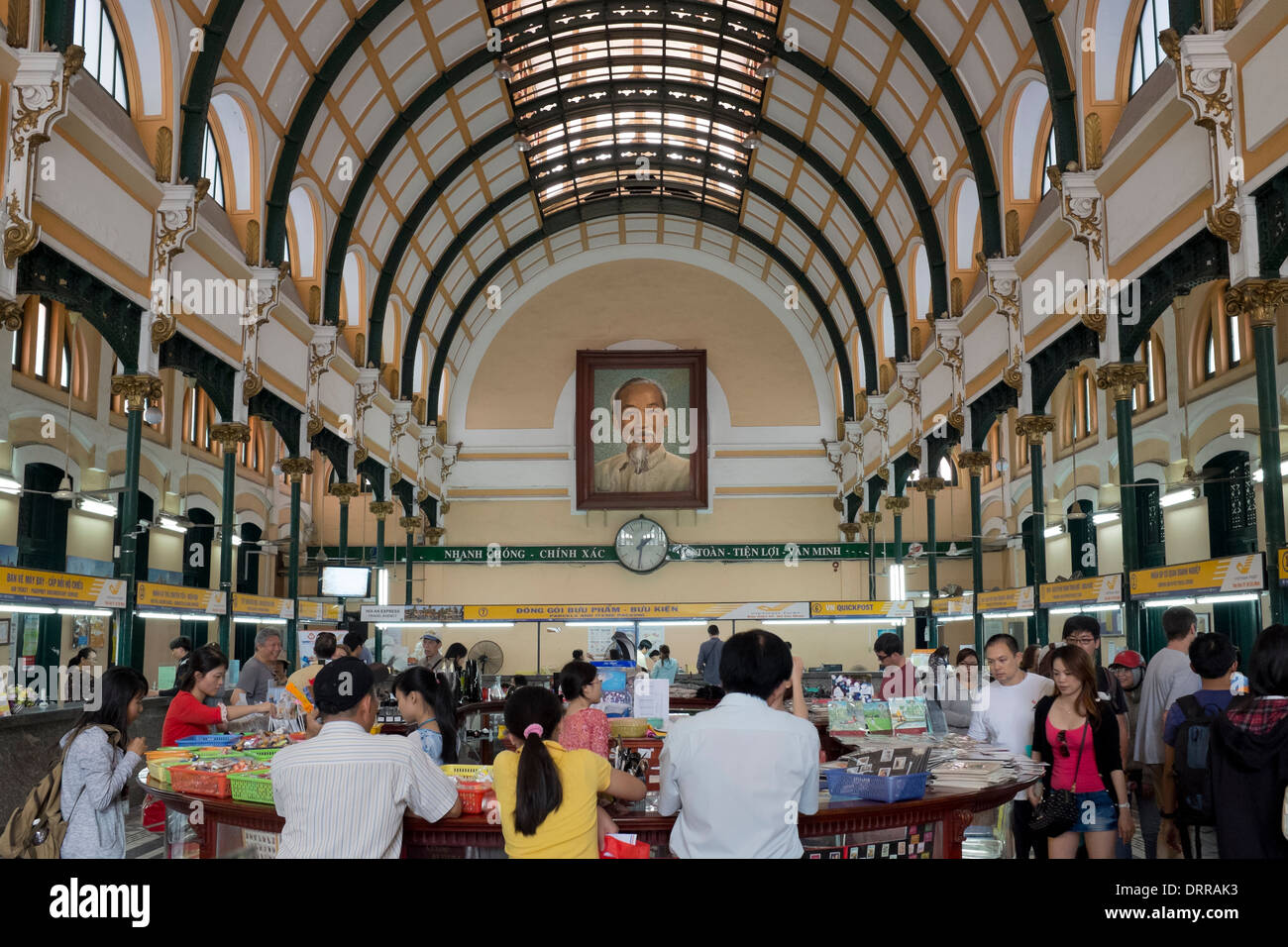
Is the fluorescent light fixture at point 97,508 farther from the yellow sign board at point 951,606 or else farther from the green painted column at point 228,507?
the yellow sign board at point 951,606

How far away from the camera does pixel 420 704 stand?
5684mm

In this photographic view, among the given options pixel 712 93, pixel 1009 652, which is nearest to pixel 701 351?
pixel 712 93

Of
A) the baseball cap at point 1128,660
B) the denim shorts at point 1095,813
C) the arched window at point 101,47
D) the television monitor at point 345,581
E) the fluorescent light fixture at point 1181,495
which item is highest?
the arched window at point 101,47

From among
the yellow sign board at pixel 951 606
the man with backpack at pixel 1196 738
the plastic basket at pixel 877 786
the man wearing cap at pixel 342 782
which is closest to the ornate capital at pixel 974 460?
the yellow sign board at pixel 951 606

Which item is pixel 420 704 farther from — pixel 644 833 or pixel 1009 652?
pixel 1009 652

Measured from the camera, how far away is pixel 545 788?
12.8ft

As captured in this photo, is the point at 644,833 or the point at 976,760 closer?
the point at 644,833

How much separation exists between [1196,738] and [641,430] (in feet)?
95.9

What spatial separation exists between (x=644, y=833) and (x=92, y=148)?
11.1 m

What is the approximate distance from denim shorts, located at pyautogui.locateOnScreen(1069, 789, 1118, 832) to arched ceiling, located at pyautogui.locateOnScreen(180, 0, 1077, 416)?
11.7m

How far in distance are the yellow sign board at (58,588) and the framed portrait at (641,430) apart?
71.7 ft

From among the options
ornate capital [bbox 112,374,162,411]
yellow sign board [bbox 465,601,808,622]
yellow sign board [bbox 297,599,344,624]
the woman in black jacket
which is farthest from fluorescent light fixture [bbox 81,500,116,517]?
the woman in black jacket

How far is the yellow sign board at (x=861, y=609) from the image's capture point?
80.1 ft

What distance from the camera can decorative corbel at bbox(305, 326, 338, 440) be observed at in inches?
818
